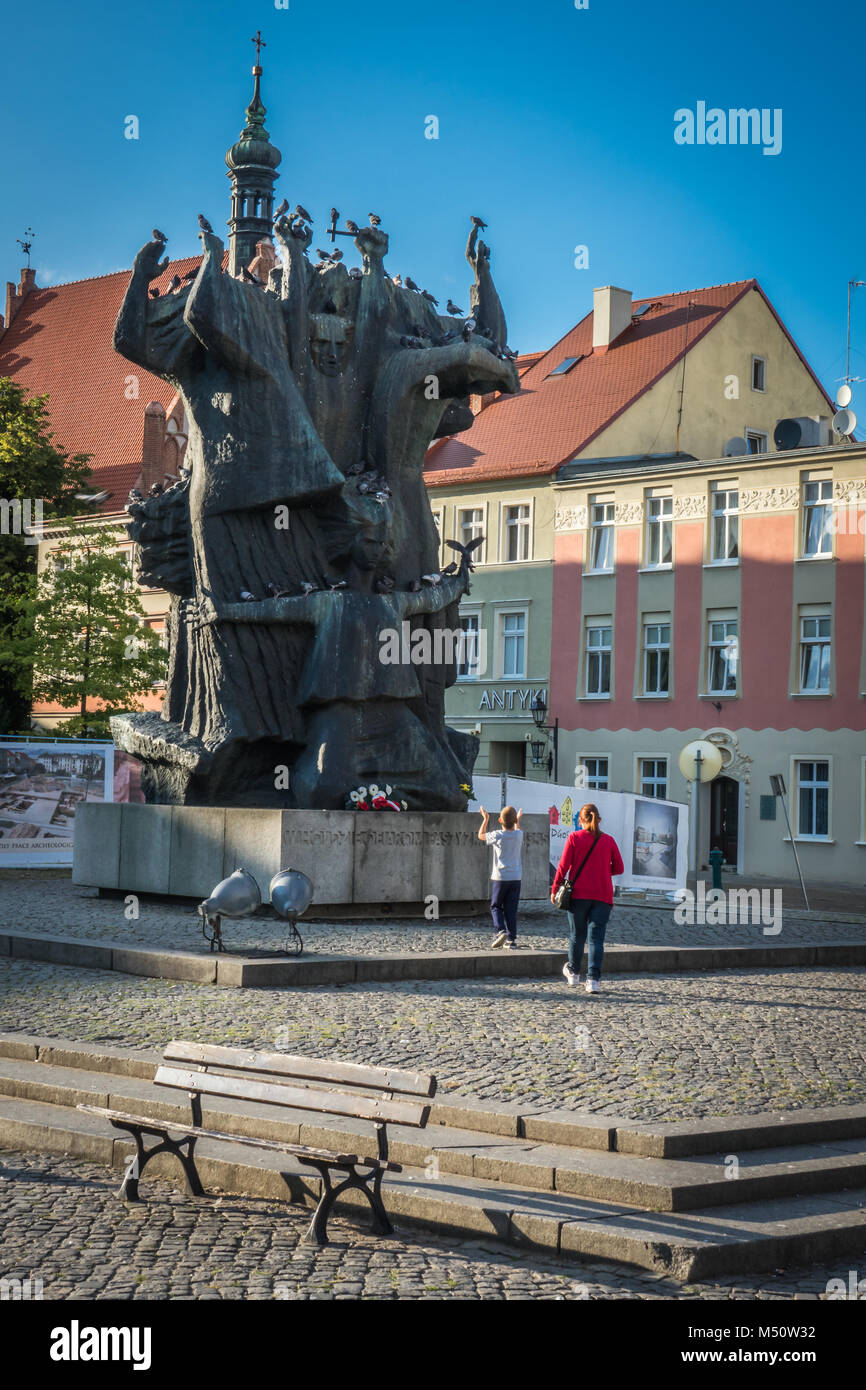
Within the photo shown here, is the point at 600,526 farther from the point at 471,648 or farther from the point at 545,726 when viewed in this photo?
the point at 545,726

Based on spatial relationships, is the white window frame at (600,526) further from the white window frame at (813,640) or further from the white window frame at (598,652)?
the white window frame at (813,640)

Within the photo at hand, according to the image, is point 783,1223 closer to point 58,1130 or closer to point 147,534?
point 58,1130

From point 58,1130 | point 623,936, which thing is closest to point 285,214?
point 623,936

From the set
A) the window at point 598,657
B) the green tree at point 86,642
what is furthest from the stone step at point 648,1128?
the window at point 598,657

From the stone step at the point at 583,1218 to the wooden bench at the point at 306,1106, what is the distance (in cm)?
14

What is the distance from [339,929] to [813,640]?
27.1m

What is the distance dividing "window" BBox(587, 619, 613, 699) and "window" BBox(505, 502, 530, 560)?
3.38 meters

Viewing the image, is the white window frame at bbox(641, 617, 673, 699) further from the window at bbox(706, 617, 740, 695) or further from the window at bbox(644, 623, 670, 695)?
the window at bbox(706, 617, 740, 695)

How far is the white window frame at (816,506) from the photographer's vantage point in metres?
40.8

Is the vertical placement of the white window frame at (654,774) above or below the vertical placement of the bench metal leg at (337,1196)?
above

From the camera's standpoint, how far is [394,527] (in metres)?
19.0

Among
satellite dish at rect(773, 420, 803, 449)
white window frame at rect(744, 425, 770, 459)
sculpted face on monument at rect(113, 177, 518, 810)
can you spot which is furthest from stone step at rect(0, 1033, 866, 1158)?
white window frame at rect(744, 425, 770, 459)

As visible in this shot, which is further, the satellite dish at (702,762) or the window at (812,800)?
the window at (812,800)

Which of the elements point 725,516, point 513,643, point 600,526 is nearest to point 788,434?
point 725,516
